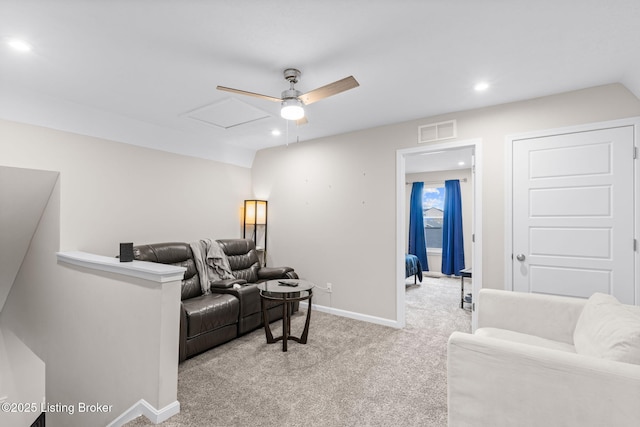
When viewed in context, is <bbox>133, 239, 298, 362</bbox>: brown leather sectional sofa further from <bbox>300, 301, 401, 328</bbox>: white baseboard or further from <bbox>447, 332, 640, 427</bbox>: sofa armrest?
<bbox>447, 332, 640, 427</bbox>: sofa armrest

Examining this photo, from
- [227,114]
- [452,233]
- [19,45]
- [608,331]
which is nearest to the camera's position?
[608,331]

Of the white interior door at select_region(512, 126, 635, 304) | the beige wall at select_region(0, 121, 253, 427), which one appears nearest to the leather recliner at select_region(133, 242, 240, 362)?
the beige wall at select_region(0, 121, 253, 427)

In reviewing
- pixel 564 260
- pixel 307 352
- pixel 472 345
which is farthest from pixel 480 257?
pixel 307 352

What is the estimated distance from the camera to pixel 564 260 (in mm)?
2850

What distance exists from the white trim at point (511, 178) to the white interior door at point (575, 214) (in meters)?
0.03

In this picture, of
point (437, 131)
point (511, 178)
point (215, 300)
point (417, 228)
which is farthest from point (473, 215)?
point (417, 228)

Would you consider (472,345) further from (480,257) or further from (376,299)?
(376,299)

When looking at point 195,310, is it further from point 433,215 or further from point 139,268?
point 433,215

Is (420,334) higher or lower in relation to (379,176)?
lower

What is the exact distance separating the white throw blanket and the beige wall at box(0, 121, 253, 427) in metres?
0.57

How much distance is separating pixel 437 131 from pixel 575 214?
161 cm

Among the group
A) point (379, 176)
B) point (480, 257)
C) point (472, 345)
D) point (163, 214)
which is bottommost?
point (472, 345)

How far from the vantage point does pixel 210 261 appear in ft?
13.3

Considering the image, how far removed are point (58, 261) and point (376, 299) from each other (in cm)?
371
